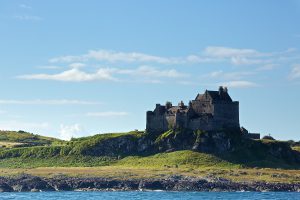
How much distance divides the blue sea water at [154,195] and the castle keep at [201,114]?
139 feet

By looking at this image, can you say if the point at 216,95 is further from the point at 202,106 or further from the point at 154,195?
the point at 154,195

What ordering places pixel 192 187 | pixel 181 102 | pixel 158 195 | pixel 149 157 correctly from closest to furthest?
pixel 158 195 → pixel 192 187 → pixel 149 157 → pixel 181 102

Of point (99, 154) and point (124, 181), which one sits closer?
point (124, 181)

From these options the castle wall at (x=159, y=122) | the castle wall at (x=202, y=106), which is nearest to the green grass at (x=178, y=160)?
the castle wall at (x=159, y=122)

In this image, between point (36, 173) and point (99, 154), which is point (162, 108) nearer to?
point (99, 154)

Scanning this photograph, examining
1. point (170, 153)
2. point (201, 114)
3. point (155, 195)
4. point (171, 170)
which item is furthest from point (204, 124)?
point (155, 195)

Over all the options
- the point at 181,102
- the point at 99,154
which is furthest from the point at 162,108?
the point at 99,154

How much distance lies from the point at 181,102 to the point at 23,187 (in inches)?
2141

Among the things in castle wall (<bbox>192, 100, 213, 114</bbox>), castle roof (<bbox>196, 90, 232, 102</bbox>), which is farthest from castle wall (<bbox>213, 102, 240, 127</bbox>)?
castle roof (<bbox>196, 90, 232, 102</bbox>)

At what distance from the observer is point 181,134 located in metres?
182

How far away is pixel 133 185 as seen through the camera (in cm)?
15412

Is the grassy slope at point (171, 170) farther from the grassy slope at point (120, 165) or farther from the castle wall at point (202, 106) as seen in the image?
the castle wall at point (202, 106)

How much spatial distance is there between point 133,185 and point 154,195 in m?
17.8

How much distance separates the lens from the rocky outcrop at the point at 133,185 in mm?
148125
